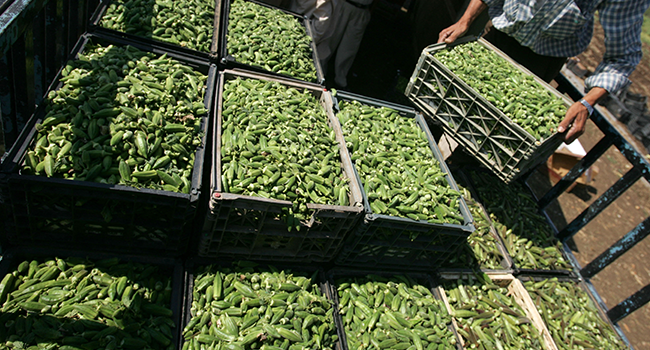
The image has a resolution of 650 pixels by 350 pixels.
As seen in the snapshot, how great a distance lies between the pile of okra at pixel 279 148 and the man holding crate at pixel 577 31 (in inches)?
112

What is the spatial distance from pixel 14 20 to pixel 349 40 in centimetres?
669

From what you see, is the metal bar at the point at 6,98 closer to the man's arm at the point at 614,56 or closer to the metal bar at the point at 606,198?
the man's arm at the point at 614,56

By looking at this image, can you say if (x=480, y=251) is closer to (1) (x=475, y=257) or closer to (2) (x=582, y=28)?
(1) (x=475, y=257)

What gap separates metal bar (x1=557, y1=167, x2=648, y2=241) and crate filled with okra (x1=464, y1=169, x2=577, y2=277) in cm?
27

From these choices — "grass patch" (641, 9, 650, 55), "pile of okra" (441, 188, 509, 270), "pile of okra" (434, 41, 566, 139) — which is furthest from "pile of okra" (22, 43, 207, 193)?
"grass patch" (641, 9, 650, 55)

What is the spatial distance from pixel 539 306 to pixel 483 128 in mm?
2373

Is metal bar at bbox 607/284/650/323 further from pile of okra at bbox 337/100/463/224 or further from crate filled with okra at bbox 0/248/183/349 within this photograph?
crate filled with okra at bbox 0/248/183/349

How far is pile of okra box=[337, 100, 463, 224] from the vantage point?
12.8 feet

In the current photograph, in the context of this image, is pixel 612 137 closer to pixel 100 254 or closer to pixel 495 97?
pixel 495 97

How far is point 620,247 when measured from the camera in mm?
5117

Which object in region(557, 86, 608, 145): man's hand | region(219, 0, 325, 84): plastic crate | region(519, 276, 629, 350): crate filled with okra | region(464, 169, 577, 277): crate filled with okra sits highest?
region(557, 86, 608, 145): man's hand

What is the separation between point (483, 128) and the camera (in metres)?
4.97

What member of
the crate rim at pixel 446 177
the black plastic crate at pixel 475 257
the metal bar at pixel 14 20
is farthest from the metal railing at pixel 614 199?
the metal bar at pixel 14 20

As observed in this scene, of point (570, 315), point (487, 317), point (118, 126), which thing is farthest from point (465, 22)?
point (118, 126)
